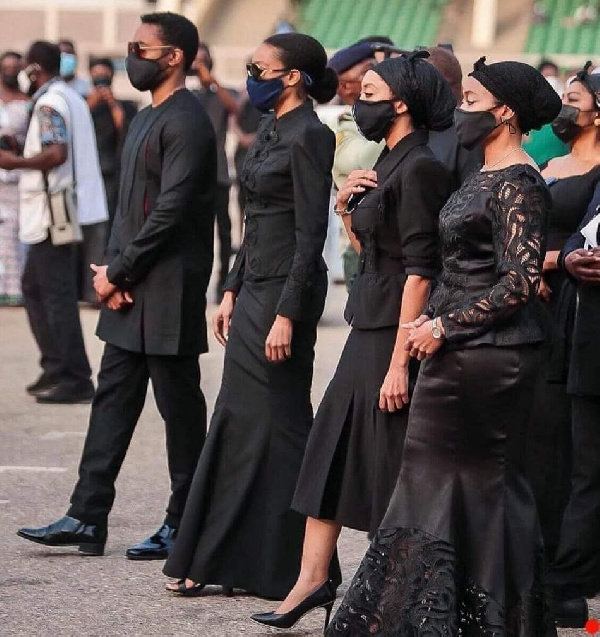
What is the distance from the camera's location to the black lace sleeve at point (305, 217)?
18.3 ft

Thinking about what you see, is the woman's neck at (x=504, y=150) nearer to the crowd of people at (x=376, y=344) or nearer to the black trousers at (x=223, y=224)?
the crowd of people at (x=376, y=344)

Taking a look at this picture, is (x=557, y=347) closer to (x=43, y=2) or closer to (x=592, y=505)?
(x=592, y=505)

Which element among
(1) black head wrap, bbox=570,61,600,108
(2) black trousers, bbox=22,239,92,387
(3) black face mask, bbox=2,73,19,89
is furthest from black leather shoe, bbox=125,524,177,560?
(3) black face mask, bbox=2,73,19,89

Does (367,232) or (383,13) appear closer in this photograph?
(367,232)

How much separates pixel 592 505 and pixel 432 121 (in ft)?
4.65

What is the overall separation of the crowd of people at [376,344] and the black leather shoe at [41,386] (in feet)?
10.6

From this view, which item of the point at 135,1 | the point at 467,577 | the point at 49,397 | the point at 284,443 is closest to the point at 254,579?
the point at 284,443

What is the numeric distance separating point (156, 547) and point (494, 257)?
2.19 meters

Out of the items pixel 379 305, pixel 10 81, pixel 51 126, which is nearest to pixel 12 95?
pixel 10 81

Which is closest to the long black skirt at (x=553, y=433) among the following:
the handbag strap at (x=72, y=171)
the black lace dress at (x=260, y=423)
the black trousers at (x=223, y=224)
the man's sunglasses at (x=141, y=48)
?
the black lace dress at (x=260, y=423)

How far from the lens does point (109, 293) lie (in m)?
6.32

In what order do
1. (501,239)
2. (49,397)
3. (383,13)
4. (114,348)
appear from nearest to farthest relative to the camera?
(501,239)
(114,348)
(49,397)
(383,13)

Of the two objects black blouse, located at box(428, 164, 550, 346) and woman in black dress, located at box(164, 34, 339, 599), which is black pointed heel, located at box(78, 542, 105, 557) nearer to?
woman in black dress, located at box(164, 34, 339, 599)

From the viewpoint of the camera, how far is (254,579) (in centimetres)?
574
